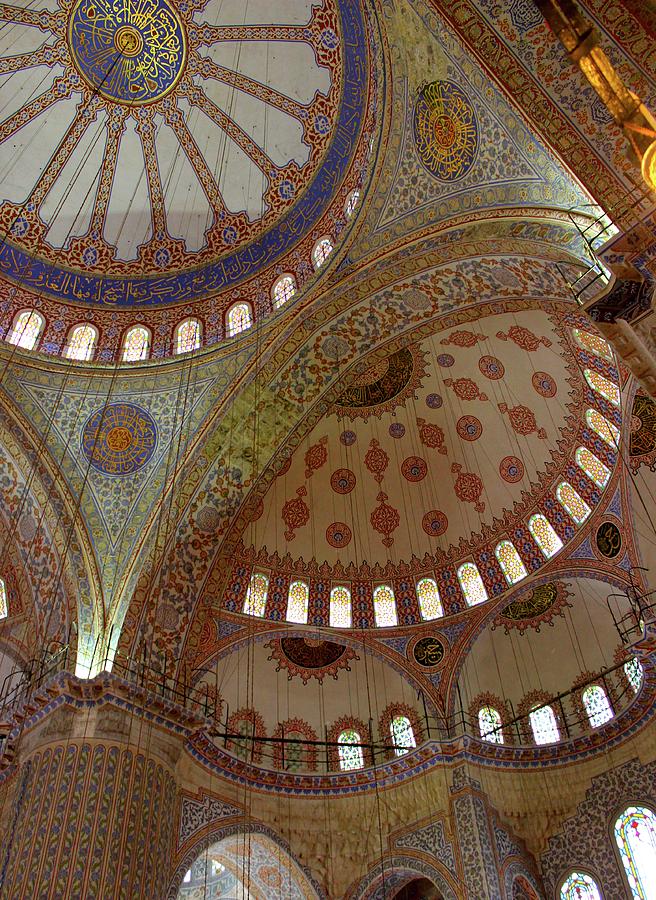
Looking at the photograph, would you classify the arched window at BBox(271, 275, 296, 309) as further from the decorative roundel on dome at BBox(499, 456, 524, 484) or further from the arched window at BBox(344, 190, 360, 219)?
the decorative roundel on dome at BBox(499, 456, 524, 484)

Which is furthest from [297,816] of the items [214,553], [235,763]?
[214,553]

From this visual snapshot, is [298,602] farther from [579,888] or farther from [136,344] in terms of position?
[579,888]

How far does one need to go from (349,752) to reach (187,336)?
23.8 feet

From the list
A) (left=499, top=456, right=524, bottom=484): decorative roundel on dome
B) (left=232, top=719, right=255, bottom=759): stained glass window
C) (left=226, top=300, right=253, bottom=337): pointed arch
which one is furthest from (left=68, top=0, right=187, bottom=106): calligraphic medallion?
(left=232, top=719, right=255, bottom=759): stained glass window

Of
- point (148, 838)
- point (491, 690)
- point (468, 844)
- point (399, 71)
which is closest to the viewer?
point (148, 838)

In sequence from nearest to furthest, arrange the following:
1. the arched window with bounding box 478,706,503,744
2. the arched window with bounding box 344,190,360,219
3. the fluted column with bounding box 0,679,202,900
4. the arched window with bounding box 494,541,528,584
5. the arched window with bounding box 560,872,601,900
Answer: the fluted column with bounding box 0,679,202,900
the arched window with bounding box 344,190,360,219
the arched window with bounding box 560,872,601,900
the arched window with bounding box 478,706,503,744
the arched window with bounding box 494,541,528,584

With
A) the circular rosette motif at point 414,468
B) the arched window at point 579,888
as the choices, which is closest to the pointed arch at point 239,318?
the circular rosette motif at point 414,468

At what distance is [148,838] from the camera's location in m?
8.46

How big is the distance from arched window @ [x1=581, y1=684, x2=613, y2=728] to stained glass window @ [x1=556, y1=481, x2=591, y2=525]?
8.86ft

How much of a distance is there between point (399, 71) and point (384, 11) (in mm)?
680

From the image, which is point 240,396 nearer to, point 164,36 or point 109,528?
point 109,528

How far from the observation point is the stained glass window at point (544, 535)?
11.9 metres

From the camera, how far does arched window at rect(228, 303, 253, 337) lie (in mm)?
11266

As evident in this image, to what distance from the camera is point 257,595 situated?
1238 centimetres
